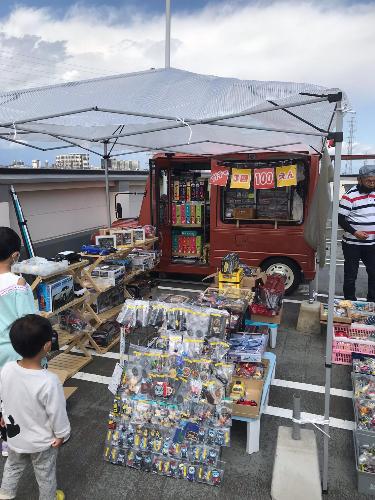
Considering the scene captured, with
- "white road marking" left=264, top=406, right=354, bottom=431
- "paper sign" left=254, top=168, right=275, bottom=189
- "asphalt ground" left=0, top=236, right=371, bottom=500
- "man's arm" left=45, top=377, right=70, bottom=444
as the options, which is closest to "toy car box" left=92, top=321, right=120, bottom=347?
"asphalt ground" left=0, top=236, right=371, bottom=500

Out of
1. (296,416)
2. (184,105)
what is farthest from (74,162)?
(296,416)

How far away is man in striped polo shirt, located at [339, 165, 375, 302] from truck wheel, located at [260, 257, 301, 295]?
4.07ft

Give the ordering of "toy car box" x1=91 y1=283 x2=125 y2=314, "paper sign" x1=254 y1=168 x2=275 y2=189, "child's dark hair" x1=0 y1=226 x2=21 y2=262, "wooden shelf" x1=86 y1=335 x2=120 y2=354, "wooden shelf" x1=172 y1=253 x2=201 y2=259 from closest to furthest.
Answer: "child's dark hair" x1=0 y1=226 x2=21 y2=262 < "wooden shelf" x1=86 y1=335 x2=120 y2=354 < "toy car box" x1=91 y1=283 x2=125 y2=314 < "paper sign" x1=254 y1=168 x2=275 y2=189 < "wooden shelf" x1=172 y1=253 x2=201 y2=259

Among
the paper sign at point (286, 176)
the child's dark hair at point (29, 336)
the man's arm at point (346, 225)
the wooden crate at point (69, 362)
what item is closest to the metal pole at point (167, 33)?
the paper sign at point (286, 176)

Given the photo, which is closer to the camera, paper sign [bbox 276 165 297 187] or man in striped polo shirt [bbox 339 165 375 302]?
man in striped polo shirt [bbox 339 165 375 302]

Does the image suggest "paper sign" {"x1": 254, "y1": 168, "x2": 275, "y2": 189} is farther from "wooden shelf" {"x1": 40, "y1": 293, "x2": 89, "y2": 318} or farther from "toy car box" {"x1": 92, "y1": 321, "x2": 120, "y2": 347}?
"wooden shelf" {"x1": 40, "y1": 293, "x2": 89, "y2": 318}

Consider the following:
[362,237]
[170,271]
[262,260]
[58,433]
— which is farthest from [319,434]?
[170,271]

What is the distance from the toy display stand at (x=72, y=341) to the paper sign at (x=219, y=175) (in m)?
3.68

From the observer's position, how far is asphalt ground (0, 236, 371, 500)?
312cm

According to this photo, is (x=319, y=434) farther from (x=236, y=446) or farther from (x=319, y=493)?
(x=319, y=493)

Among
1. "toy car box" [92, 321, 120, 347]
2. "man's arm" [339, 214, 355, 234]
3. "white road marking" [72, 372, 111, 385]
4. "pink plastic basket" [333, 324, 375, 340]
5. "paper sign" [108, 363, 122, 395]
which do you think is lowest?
"white road marking" [72, 372, 111, 385]

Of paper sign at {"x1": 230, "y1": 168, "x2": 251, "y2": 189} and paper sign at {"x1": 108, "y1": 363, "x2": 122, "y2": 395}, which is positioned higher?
paper sign at {"x1": 230, "y1": 168, "x2": 251, "y2": 189}

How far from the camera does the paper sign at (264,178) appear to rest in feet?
24.4

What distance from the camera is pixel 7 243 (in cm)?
285
